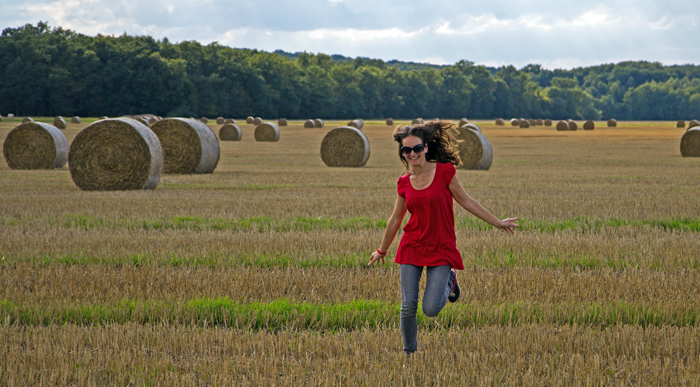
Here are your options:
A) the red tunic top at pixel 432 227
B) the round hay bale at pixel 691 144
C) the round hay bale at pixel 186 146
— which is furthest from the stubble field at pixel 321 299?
the round hay bale at pixel 691 144

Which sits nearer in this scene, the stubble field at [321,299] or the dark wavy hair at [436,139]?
the stubble field at [321,299]

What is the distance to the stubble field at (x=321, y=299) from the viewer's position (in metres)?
4.85

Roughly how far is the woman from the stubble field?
433mm

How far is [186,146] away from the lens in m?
21.6

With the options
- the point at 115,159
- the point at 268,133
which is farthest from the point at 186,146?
the point at 268,133

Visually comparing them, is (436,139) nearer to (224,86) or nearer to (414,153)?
(414,153)

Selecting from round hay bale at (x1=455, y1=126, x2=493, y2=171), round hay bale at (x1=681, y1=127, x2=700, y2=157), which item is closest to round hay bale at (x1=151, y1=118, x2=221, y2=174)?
round hay bale at (x1=455, y1=126, x2=493, y2=171)

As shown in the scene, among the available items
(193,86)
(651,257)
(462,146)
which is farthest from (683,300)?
(193,86)

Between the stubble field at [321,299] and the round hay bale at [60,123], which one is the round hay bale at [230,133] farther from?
the stubble field at [321,299]

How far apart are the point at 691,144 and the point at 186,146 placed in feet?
70.8

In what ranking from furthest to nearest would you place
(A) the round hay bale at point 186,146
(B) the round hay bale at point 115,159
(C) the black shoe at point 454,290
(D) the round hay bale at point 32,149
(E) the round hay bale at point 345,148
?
(E) the round hay bale at point 345,148 → (D) the round hay bale at point 32,149 → (A) the round hay bale at point 186,146 → (B) the round hay bale at point 115,159 → (C) the black shoe at point 454,290

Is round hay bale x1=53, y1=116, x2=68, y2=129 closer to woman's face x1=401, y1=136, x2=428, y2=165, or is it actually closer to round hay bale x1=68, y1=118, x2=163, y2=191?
round hay bale x1=68, y1=118, x2=163, y2=191

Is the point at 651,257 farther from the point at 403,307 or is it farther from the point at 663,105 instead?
the point at 663,105

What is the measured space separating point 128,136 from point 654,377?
14.2m
